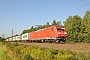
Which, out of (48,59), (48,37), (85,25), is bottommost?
(48,59)

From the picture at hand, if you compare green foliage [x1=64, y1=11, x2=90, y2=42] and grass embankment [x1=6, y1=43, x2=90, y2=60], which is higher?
green foliage [x1=64, y1=11, x2=90, y2=42]

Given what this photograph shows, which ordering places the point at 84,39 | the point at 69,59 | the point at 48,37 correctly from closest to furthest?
the point at 69,59 → the point at 48,37 → the point at 84,39

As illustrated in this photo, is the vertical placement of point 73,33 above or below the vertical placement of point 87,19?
below

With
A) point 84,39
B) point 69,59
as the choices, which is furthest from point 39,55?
point 84,39

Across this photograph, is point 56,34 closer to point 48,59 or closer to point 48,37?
point 48,37

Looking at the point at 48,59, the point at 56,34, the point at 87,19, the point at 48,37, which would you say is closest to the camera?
the point at 48,59

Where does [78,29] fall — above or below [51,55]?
above

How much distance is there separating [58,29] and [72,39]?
16628 millimetres

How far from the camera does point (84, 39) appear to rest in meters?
41.1

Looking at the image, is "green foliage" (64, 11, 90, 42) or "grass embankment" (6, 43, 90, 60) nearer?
"grass embankment" (6, 43, 90, 60)

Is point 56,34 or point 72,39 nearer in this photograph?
point 56,34

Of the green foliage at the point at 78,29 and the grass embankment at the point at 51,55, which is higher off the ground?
the green foliage at the point at 78,29

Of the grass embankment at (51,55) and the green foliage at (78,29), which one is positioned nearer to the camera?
the grass embankment at (51,55)

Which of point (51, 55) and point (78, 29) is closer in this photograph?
point (51, 55)
